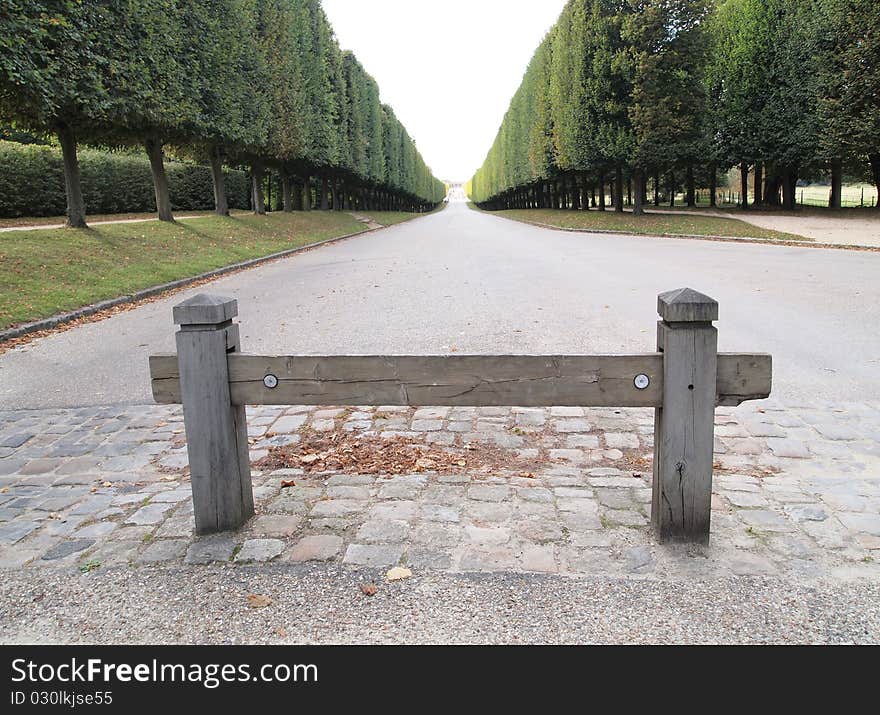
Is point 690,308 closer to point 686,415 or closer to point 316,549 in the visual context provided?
point 686,415

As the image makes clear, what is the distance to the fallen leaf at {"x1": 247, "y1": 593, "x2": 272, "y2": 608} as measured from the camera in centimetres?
271

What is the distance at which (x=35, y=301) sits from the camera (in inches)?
390

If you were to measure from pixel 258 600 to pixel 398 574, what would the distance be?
A: 1.93 feet

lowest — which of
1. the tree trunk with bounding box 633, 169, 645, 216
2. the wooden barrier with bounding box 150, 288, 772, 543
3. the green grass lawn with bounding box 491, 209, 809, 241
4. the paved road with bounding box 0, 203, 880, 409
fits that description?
the paved road with bounding box 0, 203, 880, 409

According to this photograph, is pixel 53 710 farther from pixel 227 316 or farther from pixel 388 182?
pixel 388 182

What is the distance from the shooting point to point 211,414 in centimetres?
319

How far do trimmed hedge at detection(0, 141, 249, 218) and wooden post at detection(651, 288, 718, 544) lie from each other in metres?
28.0

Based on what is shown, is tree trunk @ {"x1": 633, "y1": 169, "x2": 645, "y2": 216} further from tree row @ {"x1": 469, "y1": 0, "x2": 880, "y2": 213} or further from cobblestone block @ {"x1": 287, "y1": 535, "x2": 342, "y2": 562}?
cobblestone block @ {"x1": 287, "y1": 535, "x2": 342, "y2": 562}

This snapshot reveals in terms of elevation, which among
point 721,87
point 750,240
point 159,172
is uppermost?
point 721,87

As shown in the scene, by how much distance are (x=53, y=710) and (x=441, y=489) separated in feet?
7.07

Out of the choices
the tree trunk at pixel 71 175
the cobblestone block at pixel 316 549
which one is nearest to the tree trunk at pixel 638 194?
the tree trunk at pixel 71 175

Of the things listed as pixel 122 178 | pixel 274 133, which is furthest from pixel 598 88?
pixel 122 178

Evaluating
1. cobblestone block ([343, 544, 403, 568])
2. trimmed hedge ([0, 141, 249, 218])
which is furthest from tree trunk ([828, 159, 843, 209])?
cobblestone block ([343, 544, 403, 568])

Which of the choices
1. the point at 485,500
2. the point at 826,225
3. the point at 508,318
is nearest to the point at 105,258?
the point at 508,318
